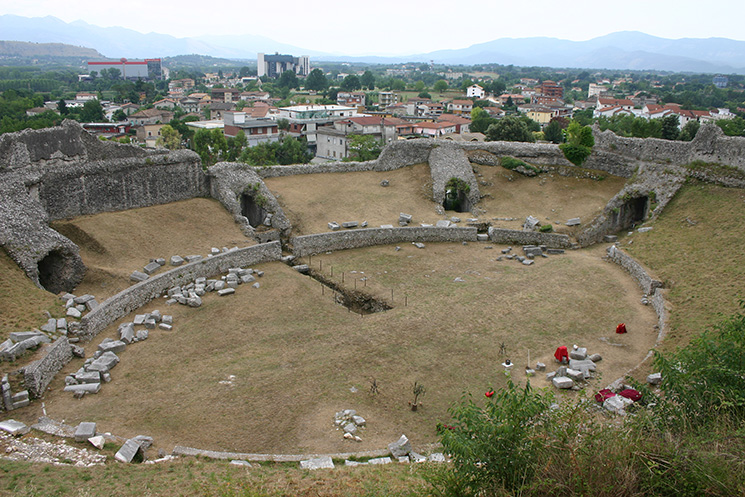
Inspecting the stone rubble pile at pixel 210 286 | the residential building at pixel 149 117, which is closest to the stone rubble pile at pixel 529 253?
the stone rubble pile at pixel 210 286

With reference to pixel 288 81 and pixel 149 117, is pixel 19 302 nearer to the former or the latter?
pixel 149 117

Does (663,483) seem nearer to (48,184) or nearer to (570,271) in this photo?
(570,271)

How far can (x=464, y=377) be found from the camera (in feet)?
48.2

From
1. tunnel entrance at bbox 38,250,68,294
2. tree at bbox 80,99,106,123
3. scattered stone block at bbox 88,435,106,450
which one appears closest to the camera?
scattered stone block at bbox 88,435,106,450

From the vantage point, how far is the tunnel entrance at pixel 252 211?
26.3 metres

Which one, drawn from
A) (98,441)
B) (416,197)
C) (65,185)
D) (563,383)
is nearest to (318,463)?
(98,441)

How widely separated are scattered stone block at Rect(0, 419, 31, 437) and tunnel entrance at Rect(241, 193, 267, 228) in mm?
15384

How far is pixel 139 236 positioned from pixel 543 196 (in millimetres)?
21247

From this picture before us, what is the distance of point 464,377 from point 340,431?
13.6ft

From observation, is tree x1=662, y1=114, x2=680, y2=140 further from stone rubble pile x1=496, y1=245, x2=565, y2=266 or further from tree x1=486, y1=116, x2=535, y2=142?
stone rubble pile x1=496, y1=245, x2=565, y2=266

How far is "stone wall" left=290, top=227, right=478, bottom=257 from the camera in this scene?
2419 centimetres

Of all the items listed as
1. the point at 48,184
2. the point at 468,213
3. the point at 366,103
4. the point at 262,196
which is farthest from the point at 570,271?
the point at 366,103

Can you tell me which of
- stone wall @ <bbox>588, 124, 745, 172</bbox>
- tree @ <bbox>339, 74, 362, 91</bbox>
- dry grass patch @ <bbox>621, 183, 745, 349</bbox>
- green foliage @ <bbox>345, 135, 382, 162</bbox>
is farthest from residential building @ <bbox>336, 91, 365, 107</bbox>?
dry grass patch @ <bbox>621, 183, 745, 349</bbox>

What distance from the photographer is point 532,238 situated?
2562 cm
